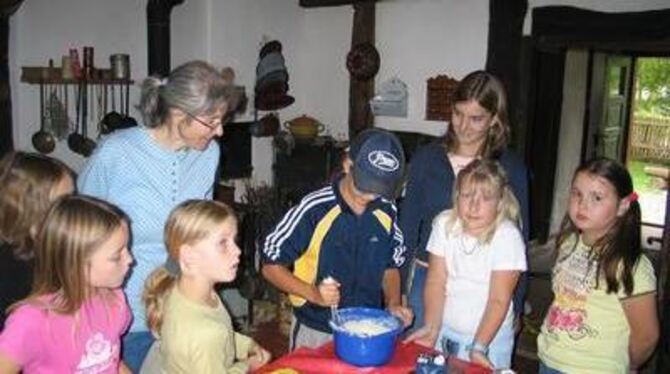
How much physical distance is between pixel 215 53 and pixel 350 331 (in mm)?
4021

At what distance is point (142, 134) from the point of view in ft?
6.60

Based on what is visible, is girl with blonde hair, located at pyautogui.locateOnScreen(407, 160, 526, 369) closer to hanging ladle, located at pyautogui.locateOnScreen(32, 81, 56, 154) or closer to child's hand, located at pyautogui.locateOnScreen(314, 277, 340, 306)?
child's hand, located at pyautogui.locateOnScreen(314, 277, 340, 306)

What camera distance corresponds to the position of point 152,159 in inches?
78.7

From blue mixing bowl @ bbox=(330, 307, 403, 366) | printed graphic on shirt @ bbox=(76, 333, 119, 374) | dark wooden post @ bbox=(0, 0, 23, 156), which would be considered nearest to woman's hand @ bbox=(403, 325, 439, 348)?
blue mixing bowl @ bbox=(330, 307, 403, 366)

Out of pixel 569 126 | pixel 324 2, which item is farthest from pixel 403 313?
pixel 569 126

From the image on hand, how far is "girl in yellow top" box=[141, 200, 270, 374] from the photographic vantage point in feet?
5.35

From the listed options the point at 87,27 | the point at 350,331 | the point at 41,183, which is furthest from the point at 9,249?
the point at 87,27

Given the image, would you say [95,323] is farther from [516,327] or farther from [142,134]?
[516,327]

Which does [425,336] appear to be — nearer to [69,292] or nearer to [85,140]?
[69,292]

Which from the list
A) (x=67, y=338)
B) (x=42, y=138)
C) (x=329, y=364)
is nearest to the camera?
A: (x=67, y=338)

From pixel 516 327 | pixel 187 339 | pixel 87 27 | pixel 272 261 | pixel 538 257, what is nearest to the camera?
pixel 187 339

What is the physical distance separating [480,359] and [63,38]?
149 inches

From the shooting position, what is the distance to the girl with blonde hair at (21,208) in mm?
1694

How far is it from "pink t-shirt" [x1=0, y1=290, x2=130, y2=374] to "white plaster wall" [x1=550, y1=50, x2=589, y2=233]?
531 centimetres
